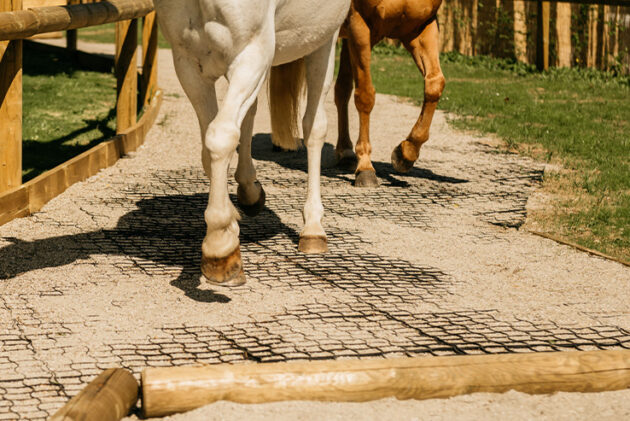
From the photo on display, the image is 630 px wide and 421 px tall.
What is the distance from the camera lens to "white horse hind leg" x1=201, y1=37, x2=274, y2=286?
14.1ft

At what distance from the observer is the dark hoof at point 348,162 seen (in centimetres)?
812

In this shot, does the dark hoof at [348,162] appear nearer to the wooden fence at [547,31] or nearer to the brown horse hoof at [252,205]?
the brown horse hoof at [252,205]

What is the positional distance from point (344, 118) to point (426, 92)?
42.8 inches

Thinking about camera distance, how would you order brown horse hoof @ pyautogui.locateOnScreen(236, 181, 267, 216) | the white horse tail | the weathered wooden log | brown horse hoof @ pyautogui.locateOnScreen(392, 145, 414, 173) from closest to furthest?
the weathered wooden log, brown horse hoof @ pyautogui.locateOnScreen(236, 181, 267, 216), the white horse tail, brown horse hoof @ pyautogui.locateOnScreen(392, 145, 414, 173)

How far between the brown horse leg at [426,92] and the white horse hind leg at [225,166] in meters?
2.93

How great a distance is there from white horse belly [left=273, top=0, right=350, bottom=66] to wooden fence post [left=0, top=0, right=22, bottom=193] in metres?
1.80

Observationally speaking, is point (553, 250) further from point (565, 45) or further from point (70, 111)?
point (565, 45)

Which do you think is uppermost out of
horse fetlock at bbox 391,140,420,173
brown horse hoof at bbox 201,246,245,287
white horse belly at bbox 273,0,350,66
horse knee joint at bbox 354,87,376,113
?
white horse belly at bbox 273,0,350,66

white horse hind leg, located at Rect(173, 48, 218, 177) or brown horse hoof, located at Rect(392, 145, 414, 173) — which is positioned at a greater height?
white horse hind leg, located at Rect(173, 48, 218, 177)

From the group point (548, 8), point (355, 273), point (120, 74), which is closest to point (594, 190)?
point (355, 273)

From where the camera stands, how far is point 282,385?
3.24 metres

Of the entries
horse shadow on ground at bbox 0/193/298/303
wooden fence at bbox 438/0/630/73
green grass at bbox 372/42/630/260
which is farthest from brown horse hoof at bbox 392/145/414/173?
wooden fence at bbox 438/0/630/73

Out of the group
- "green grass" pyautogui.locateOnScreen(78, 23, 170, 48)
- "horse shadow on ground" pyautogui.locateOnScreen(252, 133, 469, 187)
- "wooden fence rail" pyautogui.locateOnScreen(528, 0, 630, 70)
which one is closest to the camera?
"horse shadow on ground" pyautogui.locateOnScreen(252, 133, 469, 187)

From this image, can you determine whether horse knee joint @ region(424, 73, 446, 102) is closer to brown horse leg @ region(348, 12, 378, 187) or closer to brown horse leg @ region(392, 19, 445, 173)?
brown horse leg @ region(392, 19, 445, 173)
